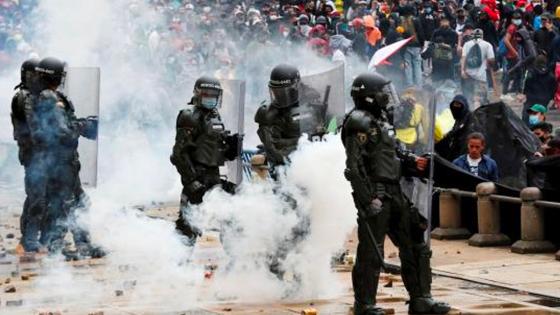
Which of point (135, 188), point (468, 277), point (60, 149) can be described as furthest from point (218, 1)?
point (468, 277)

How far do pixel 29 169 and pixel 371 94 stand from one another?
16.3 feet

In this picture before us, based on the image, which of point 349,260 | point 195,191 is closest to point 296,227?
point 195,191

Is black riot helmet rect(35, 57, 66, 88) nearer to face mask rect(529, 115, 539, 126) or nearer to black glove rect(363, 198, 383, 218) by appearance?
→ black glove rect(363, 198, 383, 218)

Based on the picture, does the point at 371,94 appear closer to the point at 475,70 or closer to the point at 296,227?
the point at 296,227

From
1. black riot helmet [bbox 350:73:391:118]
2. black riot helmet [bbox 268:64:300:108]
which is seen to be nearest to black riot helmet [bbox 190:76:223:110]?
black riot helmet [bbox 268:64:300:108]

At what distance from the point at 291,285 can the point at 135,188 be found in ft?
28.5

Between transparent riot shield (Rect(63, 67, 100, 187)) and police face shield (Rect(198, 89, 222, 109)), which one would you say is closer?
police face shield (Rect(198, 89, 222, 109))

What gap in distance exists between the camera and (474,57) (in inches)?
927

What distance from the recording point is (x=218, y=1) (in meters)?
30.1

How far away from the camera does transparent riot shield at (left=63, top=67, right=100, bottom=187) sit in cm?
1468

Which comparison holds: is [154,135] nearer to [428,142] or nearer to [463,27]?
[463,27]

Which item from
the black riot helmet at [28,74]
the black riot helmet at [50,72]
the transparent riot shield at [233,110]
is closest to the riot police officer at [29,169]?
the black riot helmet at [28,74]

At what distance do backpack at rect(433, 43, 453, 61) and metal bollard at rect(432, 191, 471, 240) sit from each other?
359 inches

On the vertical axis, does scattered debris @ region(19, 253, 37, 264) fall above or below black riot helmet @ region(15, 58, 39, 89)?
below
